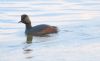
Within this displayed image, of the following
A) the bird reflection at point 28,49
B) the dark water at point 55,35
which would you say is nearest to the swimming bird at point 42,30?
the dark water at point 55,35

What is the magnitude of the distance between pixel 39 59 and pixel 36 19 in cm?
835

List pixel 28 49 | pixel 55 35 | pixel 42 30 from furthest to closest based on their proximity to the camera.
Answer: pixel 42 30
pixel 55 35
pixel 28 49

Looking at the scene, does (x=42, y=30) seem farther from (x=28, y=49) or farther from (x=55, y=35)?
(x=28, y=49)

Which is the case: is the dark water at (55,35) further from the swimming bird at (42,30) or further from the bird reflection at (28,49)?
the swimming bird at (42,30)

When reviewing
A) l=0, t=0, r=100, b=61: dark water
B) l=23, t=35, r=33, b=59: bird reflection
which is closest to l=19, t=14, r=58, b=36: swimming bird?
l=0, t=0, r=100, b=61: dark water

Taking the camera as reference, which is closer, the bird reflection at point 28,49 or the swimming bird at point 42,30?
the bird reflection at point 28,49

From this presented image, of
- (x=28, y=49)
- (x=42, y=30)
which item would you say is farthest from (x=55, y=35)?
(x=28, y=49)

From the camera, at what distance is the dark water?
1337cm

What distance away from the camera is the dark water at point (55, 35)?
13.4m

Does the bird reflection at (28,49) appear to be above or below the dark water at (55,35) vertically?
below

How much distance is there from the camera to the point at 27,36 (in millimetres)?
17562

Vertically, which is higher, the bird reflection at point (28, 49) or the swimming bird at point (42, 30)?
the swimming bird at point (42, 30)

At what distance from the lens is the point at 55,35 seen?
56.2 feet

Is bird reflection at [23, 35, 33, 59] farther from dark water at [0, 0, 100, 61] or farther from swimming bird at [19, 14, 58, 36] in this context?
swimming bird at [19, 14, 58, 36]
